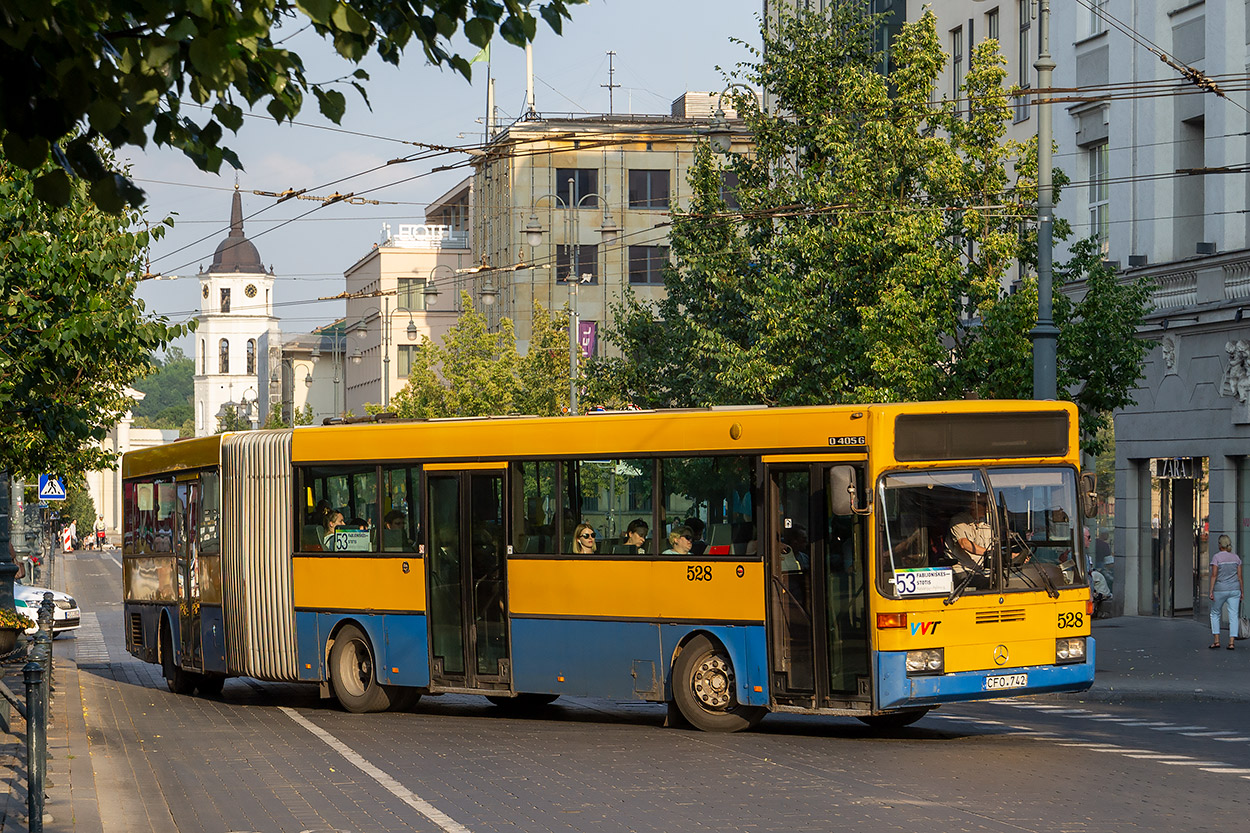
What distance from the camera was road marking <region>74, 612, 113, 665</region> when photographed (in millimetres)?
28545

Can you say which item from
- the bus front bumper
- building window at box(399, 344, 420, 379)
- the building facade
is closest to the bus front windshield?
the bus front bumper

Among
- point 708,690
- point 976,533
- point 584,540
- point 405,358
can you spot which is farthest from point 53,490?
point 405,358

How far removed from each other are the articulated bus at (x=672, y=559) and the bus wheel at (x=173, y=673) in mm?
1287

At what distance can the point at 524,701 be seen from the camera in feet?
60.1

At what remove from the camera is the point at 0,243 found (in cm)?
1692

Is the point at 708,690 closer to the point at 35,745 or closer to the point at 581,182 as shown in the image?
the point at 35,745

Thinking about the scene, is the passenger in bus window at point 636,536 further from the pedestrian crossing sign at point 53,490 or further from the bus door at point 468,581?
the pedestrian crossing sign at point 53,490

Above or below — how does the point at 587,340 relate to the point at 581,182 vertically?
below

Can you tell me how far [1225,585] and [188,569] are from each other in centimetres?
1349

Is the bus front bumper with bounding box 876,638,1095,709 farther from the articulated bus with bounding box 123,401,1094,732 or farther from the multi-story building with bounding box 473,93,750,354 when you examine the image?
the multi-story building with bounding box 473,93,750,354

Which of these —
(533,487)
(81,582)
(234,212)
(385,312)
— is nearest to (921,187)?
(533,487)

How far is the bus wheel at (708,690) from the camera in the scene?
49.5ft

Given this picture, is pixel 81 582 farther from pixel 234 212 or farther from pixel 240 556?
pixel 234 212

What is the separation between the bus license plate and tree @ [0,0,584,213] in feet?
30.0
